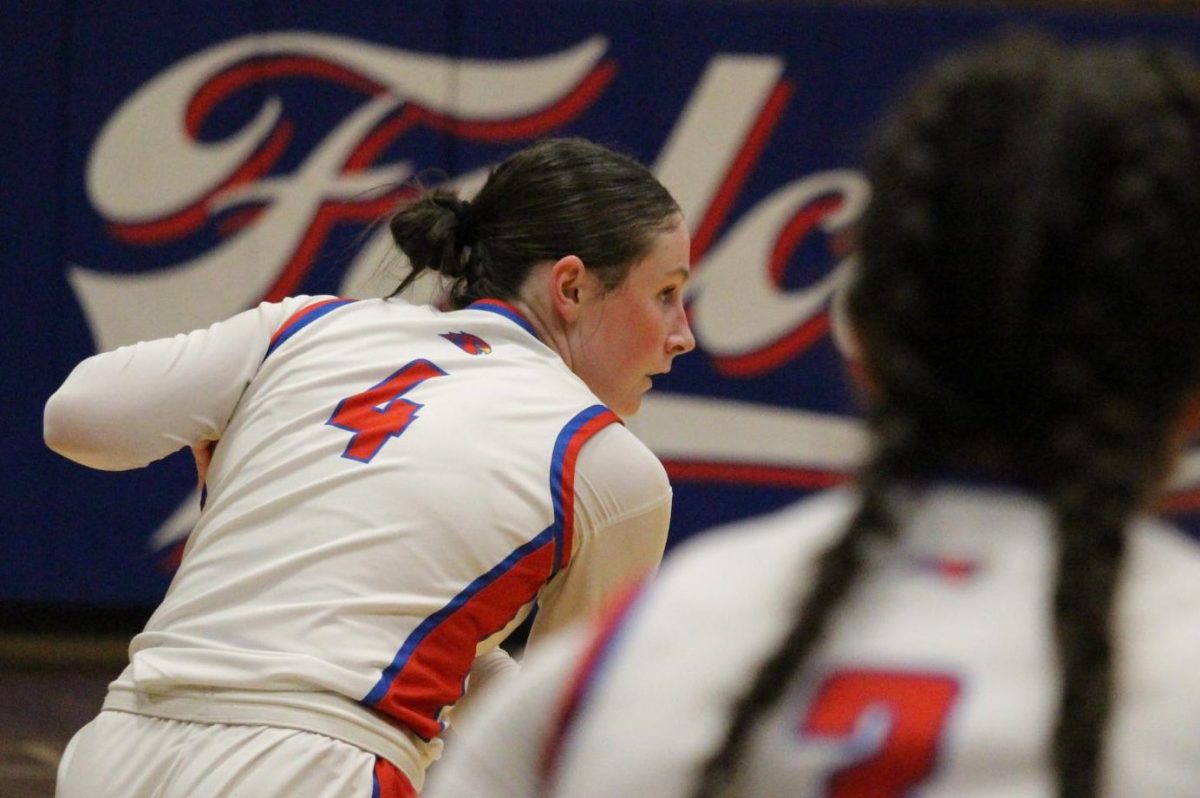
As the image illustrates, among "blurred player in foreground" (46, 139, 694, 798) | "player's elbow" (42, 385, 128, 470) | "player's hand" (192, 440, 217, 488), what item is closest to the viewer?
"blurred player in foreground" (46, 139, 694, 798)

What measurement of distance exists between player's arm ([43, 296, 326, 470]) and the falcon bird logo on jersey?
0.74 feet

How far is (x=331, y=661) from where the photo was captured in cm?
194

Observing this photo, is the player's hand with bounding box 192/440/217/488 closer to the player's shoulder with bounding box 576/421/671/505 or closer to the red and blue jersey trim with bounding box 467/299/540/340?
the red and blue jersey trim with bounding box 467/299/540/340

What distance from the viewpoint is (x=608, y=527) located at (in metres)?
2.06

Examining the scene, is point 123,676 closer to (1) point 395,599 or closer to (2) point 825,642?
(1) point 395,599

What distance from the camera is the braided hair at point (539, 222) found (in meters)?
2.38

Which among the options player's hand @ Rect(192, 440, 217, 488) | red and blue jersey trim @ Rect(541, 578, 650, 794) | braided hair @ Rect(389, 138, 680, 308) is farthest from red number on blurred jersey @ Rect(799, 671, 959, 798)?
braided hair @ Rect(389, 138, 680, 308)

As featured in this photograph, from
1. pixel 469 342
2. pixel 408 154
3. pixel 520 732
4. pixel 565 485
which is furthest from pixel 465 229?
pixel 408 154

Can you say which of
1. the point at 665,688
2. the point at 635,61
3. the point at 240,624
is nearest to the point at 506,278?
the point at 240,624

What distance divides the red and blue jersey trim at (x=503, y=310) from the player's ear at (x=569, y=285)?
0.22 ft

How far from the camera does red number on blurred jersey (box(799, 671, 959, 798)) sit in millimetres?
879

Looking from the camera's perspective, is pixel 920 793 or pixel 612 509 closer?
pixel 920 793

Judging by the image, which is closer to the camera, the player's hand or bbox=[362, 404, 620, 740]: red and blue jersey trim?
bbox=[362, 404, 620, 740]: red and blue jersey trim

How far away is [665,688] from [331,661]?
3.54ft
